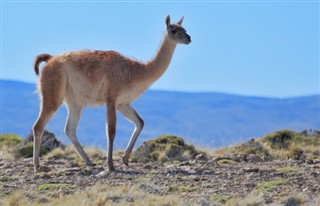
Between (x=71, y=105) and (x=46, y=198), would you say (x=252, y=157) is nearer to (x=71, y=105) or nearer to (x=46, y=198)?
(x=71, y=105)

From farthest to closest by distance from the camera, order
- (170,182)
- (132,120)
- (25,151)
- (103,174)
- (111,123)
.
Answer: (25,151) < (132,120) < (111,123) < (103,174) < (170,182)

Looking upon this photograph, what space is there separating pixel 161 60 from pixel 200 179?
141 inches

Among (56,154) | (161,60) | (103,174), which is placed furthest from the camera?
(56,154)

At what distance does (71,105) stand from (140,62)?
4.77ft

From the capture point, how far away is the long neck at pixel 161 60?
52.5ft

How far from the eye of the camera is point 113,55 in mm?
15797

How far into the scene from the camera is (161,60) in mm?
16203

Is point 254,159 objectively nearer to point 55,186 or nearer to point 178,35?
point 178,35

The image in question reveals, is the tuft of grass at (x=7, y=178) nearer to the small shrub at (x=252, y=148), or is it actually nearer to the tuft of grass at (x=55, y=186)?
the tuft of grass at (x=55, y=186)

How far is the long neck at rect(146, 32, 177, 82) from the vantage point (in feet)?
52.5

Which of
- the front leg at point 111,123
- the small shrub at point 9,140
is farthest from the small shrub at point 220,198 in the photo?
the small shrub at point 9,140

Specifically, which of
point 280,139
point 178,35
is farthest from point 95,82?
point 280,139

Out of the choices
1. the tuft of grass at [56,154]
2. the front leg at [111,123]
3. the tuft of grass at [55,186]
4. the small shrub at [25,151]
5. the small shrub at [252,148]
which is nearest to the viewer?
the tuft of grass at [55,186]

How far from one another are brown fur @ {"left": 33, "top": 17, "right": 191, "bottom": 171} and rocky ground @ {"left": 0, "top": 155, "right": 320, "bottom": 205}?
89 cm
